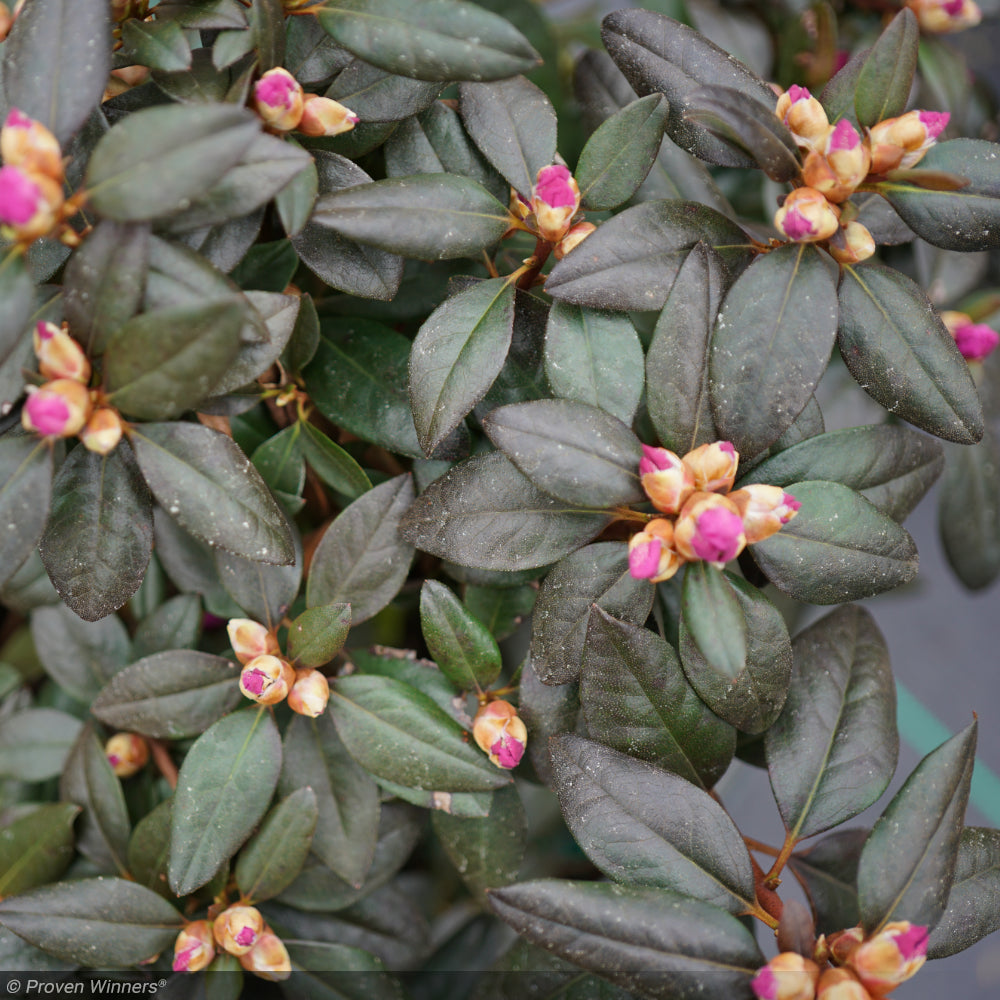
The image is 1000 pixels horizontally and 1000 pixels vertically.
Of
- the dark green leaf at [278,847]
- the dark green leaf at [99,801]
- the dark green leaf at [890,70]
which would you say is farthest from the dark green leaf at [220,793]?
the dark green leaf at [890,70]

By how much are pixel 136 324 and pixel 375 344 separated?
1.04 ft

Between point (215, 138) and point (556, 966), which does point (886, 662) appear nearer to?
point (556, 966)

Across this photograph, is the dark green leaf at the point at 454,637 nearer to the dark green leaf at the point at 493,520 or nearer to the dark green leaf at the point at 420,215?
the dark green leaf at the point at 493,520

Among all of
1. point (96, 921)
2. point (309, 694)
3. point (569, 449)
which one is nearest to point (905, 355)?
point (569, 449)

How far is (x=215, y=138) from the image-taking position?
0.60 metres

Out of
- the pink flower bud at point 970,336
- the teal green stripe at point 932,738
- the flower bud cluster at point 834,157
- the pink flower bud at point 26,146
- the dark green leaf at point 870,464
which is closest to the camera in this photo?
the pink flower bud at point 26,146

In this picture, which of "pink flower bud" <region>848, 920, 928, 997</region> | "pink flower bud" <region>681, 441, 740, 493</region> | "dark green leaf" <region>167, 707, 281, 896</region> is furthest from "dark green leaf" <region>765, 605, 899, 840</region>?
"dark green leaf" <region>167, 707, 281, 896</region>

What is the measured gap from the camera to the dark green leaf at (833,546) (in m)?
0.74

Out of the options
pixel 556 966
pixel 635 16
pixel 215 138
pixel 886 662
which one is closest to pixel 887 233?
pixel 635 16

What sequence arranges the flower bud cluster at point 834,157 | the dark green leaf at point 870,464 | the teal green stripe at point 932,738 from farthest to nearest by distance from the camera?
the teal green stripe at point 932,738 → the dark green leaf at point 870,464 → the flower bud cluster at point 834,157

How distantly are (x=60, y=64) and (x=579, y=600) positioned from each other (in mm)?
615

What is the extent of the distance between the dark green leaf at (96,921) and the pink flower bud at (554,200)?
2.59 feet

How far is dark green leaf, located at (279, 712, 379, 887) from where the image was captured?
0.88 metres

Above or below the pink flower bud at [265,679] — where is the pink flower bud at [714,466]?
above
